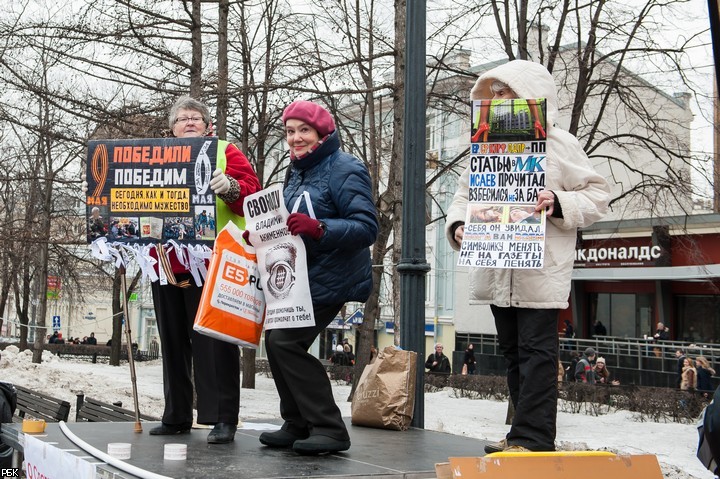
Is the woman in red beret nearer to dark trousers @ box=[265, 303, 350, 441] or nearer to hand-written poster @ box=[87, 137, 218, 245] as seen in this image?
dark trousers @ box=[265, 303, 350, 441]

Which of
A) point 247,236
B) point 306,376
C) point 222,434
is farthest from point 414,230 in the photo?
point 222,434

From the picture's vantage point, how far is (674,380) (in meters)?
21.7

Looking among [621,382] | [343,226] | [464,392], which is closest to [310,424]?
[343,226]

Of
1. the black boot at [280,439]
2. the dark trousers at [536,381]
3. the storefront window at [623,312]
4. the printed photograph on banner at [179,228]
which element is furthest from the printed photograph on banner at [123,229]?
the storefront window at [623,312]

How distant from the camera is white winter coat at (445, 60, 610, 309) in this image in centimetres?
456

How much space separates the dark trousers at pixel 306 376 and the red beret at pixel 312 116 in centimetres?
94

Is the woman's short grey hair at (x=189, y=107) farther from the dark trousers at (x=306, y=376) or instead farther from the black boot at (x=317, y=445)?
the black boot at (x=317, y=445)

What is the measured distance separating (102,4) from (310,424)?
10692 mm

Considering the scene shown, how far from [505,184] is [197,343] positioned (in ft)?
6.60

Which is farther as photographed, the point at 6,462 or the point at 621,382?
the point at 621,382

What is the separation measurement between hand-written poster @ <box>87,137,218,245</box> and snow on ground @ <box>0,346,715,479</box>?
7.25 m

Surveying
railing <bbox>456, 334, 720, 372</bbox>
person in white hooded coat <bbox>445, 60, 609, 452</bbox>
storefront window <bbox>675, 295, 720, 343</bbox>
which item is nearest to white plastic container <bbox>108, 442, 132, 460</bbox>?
person in white hooded coat <bbox>445, 60, 609, 452</bbox>

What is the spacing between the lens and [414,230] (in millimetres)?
6273

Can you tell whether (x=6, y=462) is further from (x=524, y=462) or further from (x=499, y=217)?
(x=524, y=462)
